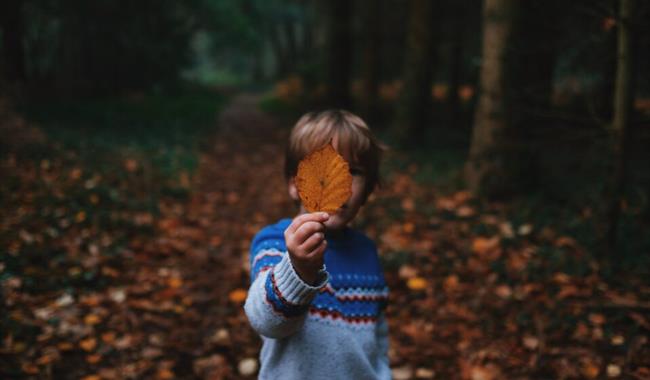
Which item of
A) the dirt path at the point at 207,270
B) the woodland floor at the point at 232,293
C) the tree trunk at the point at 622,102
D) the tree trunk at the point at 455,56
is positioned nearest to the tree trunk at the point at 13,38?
the dirt path at the point at 207,270

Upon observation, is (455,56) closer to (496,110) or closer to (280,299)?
(496,110)

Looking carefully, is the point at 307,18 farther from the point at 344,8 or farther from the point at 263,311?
the point at 263,311

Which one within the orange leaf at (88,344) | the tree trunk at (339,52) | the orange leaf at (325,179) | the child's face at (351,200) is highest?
the tree trunk at (339,52)

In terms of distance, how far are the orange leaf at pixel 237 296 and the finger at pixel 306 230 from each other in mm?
2630

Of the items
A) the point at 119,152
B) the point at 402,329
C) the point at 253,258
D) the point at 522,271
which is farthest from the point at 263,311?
the point at 119,152

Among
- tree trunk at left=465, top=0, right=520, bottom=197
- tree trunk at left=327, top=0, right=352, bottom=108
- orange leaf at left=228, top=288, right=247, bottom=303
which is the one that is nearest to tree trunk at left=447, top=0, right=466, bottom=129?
tree trunk at left=327, top=0, right=352, bottom=108

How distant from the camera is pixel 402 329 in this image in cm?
316

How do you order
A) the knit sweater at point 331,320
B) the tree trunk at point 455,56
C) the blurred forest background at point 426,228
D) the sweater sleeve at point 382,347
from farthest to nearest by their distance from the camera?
1. the tree trunk at point 455,56
2. the blurred forest background at point 426,228
3. the sweater sleeve at point 382,347
4. the knit sweater at point 331,320

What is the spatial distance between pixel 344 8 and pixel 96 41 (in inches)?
316

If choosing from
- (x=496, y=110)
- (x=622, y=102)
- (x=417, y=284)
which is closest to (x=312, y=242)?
(x=417, y=284)

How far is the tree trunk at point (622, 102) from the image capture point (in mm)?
2887

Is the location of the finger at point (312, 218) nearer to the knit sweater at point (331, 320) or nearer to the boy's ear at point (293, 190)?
the knit sweater at point (331, 320)

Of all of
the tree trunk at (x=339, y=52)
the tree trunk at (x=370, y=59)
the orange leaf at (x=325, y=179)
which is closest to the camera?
the orange leaf at (x=325, y=179)

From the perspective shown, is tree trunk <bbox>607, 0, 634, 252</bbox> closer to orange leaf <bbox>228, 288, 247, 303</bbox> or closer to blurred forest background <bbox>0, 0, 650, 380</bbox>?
blurred forest background <bbox>0, 0, 650, 380</bbox>
